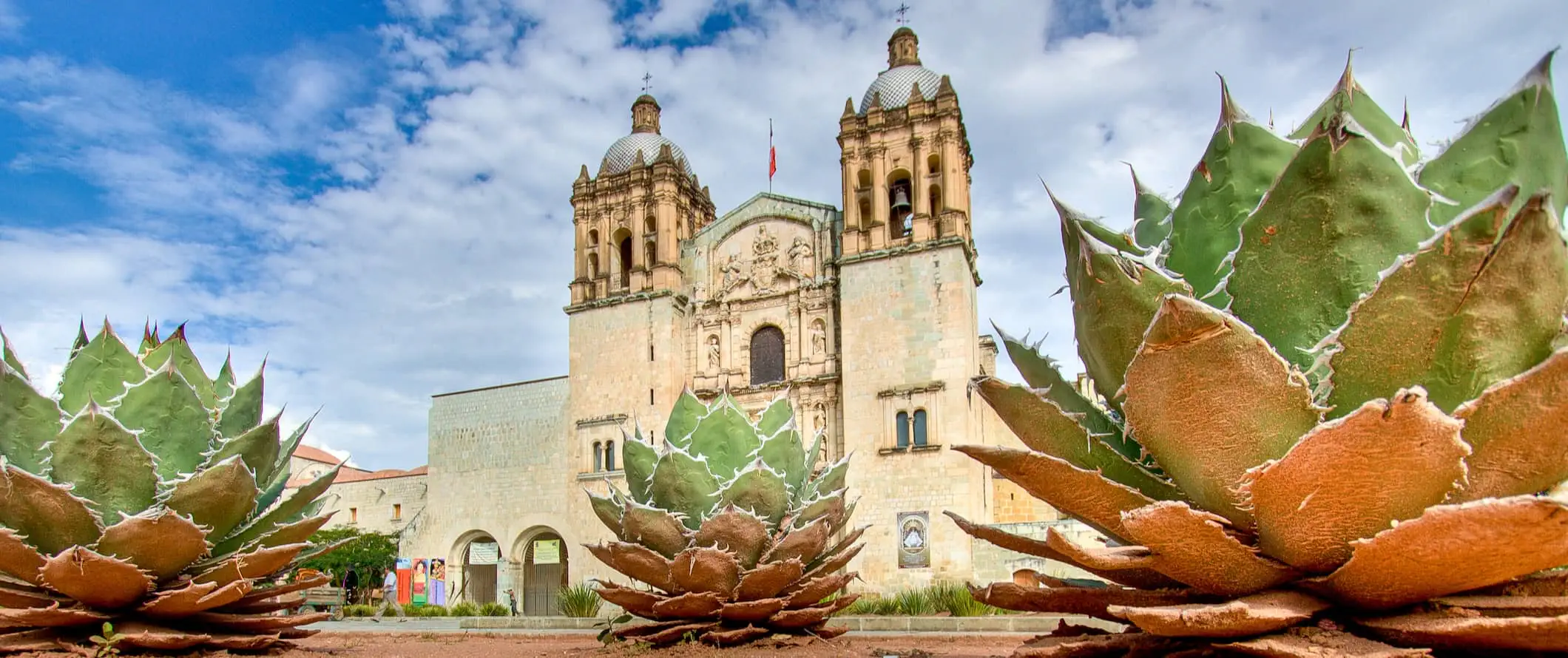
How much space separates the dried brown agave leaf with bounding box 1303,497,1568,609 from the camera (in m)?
1.17

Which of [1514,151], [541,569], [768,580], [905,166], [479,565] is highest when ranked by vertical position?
[905,166]

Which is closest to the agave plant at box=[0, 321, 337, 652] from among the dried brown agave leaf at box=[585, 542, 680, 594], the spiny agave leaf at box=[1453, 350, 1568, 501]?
the dried brown agave leaf at box=[585, 542, 680, 594]

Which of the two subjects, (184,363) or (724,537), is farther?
(724,537)

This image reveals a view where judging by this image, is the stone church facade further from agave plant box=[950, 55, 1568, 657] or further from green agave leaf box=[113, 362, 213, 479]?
agave plant box=[950, 55, 1568, 657]

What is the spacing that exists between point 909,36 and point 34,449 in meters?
25.5

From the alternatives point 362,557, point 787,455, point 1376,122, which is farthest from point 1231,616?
point 362,557

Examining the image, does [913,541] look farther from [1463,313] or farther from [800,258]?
[1463,313]

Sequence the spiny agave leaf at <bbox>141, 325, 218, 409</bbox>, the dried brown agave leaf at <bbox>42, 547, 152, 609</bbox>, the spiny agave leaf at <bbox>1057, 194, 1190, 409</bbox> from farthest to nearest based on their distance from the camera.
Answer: the spiny agave leaf at <bbox>141, 325, 218, 409</bbox>
the dried brown agave leaf at <bbox>42, 547, 152, 609</bbox>
the spiny agave leaf at <bbox>1057, 194, 1190, 409</bbox>

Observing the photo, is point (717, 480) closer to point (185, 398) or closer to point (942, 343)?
point (185, 398)

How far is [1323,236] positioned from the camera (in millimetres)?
1399

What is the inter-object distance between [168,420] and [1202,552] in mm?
2957


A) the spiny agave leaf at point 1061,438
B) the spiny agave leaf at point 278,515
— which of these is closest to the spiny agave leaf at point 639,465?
the spiny agave leaf at point 278,515

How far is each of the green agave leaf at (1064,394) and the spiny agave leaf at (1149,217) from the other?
29 centimetres

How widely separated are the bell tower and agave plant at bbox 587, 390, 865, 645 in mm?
18157
